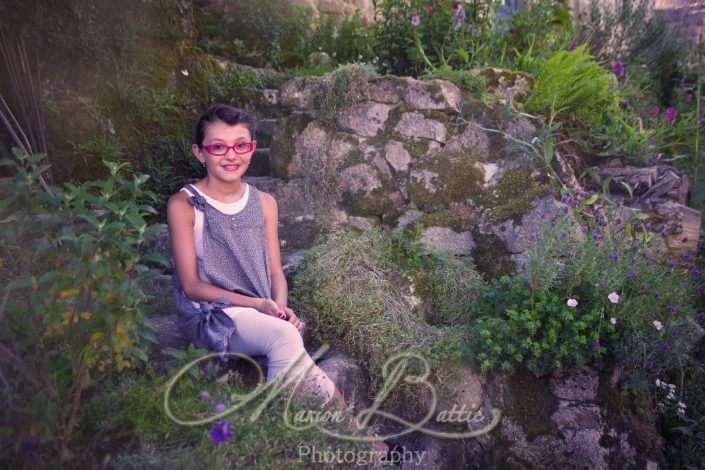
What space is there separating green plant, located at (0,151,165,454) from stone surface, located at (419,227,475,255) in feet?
6.60

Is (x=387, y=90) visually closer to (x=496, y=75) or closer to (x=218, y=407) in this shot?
(x=496, y=75)

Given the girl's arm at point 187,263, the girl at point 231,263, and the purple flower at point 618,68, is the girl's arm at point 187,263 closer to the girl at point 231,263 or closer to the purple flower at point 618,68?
the girl at point 231,263

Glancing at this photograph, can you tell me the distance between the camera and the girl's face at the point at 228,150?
2.63 meters

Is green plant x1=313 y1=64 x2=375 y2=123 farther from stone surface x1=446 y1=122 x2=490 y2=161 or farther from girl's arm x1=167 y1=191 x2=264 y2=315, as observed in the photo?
girl's arm x1=167 y1=191 x2=264 y2=315

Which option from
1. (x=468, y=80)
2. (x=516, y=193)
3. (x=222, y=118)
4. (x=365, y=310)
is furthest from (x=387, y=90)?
(x=365, y=310)

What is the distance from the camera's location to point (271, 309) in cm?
251

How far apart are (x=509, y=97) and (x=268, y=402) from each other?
8.99ft

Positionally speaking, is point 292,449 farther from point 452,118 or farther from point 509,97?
point 509,97

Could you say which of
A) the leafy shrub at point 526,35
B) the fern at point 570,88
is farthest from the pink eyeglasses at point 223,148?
the leafy shrub at point 526,35

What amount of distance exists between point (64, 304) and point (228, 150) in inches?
42.7

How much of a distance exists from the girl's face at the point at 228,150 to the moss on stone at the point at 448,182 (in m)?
1.42

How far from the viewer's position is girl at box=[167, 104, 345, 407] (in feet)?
7.89

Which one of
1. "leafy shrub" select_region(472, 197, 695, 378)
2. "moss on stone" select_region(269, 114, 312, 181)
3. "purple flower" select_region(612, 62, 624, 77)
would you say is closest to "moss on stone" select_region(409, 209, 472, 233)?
"leafy shrub" select_region(472, 197, 695, 378)

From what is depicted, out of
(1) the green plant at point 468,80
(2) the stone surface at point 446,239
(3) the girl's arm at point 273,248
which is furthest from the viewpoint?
(1) the green plant at point 468,80
